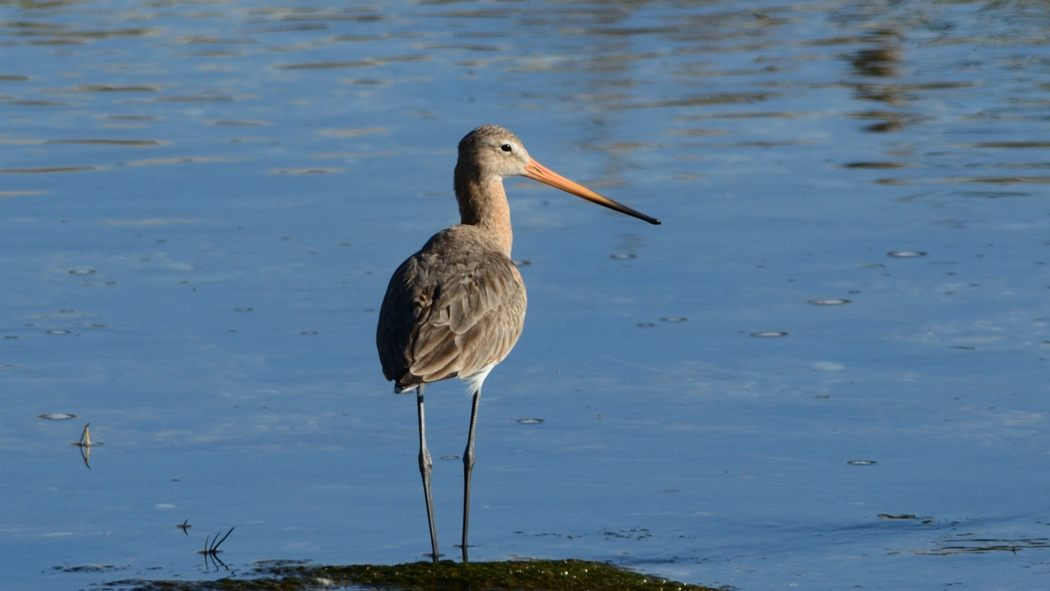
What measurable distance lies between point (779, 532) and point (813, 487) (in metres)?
0.43

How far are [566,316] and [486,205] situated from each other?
1223mm

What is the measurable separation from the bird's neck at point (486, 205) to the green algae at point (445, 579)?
7.03 ft

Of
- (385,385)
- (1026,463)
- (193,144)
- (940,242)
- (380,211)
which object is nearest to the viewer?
(1026,463)

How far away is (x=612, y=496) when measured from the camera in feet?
20.8

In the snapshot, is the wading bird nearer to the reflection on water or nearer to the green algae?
the green algae

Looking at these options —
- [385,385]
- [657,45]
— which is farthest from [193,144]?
[657,45]

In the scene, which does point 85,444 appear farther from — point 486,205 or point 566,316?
point 566,316

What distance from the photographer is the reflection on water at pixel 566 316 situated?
19.9 ft

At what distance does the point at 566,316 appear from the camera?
8367 millimetres

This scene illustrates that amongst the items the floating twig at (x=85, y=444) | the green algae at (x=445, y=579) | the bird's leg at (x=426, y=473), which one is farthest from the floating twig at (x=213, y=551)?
the floating twig at (x=85, y=444)

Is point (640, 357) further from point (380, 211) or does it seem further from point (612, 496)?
point (380, 211)

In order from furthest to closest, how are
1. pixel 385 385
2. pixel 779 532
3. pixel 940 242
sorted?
pixel 940 242 → pixel 385 385 → pixel 779 532

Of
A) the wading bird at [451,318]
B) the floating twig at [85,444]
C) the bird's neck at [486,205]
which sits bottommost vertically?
the floating twig at [85,444]

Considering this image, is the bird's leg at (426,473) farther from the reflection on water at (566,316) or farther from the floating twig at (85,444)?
the floating twig at (85,444)
